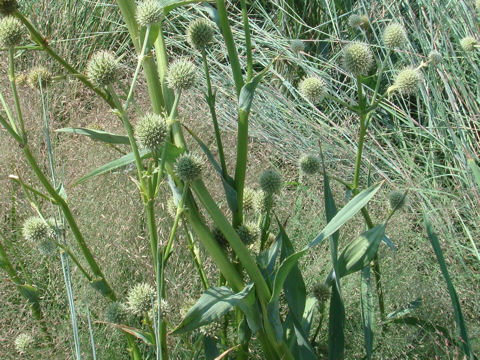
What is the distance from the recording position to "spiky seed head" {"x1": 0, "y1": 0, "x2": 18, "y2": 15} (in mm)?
916

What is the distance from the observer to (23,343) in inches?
55.2

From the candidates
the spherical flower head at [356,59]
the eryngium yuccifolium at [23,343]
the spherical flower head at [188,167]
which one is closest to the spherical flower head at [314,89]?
the spherical flower head at [356,59]

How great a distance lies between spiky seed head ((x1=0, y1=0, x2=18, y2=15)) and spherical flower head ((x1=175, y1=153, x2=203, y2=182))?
1.16 feet

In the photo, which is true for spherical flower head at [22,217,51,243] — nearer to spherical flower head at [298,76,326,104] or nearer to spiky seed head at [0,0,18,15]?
spiky seed head at [0,0,18,15]

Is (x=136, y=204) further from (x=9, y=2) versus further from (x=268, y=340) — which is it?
(x=9, y=2)

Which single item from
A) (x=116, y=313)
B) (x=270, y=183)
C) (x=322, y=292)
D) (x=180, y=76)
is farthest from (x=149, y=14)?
(x=322, y=292)

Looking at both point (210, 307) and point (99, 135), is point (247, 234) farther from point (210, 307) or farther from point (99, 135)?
point (99, 135)

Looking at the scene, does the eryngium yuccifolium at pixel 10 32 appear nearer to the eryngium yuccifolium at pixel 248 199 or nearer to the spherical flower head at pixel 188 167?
the spherical flower head at pixel 188 167

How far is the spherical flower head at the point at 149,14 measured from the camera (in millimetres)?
927

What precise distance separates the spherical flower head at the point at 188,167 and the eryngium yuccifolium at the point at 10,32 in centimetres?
42

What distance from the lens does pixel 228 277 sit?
3.54ft

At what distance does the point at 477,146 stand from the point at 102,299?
1635 millimetres

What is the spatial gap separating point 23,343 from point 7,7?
2.73 feet

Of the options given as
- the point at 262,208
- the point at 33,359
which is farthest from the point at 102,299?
the point at 262,208
